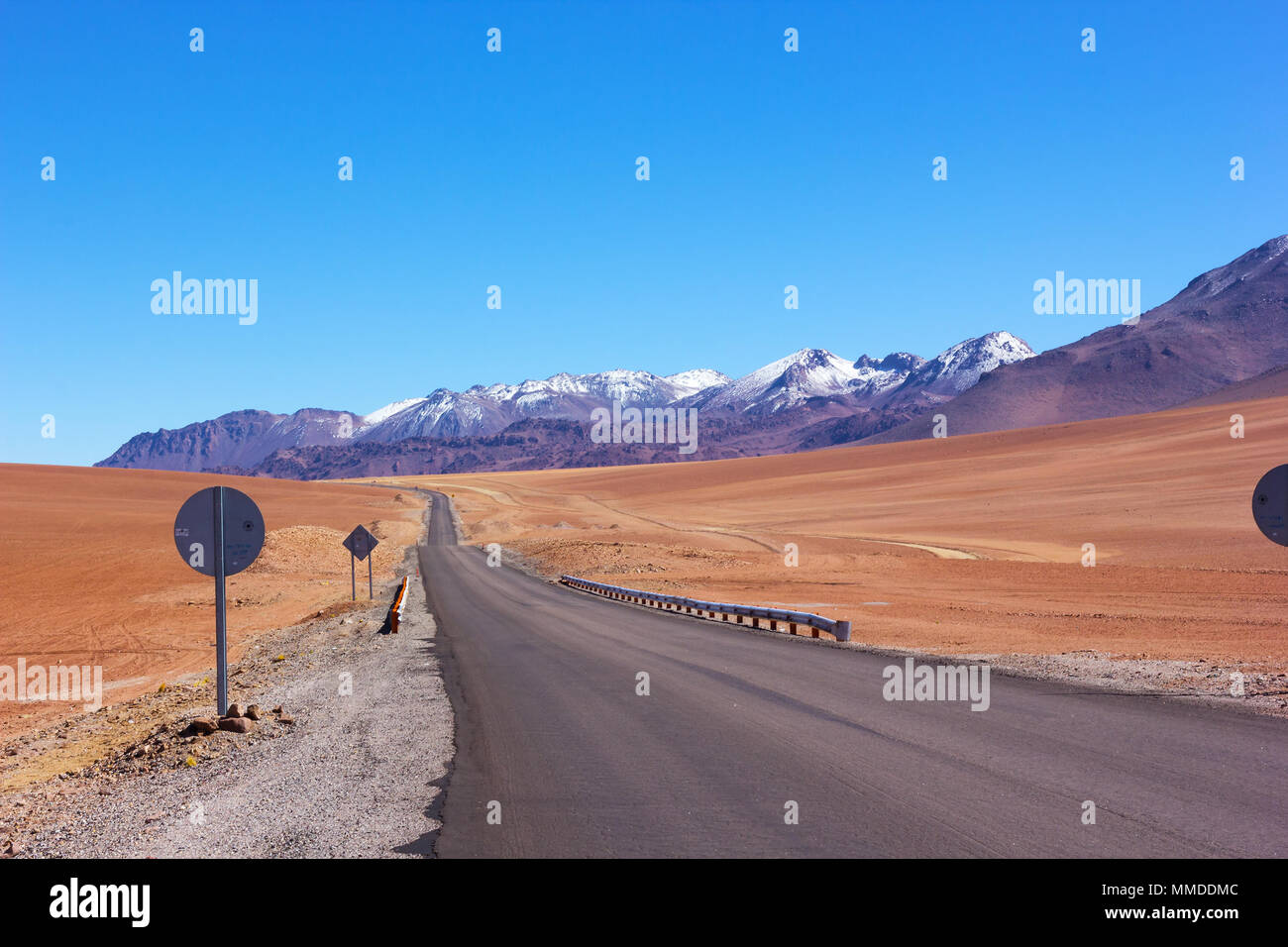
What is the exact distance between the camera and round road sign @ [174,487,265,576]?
10.2m

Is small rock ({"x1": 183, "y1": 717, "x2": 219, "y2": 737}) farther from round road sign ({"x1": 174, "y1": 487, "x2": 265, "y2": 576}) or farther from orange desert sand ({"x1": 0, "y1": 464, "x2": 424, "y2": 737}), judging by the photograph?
orange desert sand ({"x1": 0, "y1": 464, "x2": 424, "y2": 737})

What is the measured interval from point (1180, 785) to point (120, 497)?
119992 millimetres

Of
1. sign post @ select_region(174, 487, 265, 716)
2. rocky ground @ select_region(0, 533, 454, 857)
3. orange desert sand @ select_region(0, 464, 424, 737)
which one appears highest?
sign post @ select_region(174, 487, 265, 716)

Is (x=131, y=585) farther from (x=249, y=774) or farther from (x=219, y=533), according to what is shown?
(x=249, y=774)

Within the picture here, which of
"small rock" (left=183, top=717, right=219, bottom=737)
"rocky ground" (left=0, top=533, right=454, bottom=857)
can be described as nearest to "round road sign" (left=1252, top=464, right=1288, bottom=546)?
"rocky ground" (left=0, top=533, right=454, bottom=857)

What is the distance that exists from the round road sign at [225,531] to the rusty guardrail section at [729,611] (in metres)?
15.1

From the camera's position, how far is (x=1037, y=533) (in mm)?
64438

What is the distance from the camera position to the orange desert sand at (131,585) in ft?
81.7

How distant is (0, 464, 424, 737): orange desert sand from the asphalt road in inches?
429

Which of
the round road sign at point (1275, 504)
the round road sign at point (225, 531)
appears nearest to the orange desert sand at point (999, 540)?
the round road sign at point (1275, 504)

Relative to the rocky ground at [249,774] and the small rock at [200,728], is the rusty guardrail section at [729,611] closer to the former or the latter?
the rocky ground at [249,774]
